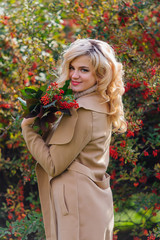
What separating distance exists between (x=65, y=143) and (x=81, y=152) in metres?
0.14

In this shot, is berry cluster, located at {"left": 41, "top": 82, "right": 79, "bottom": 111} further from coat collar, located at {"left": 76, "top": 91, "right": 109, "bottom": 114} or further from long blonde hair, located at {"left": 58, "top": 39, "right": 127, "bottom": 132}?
long blonde hair, located at {"left": 58, "top": 39, "right": 127, "bottom": 132}

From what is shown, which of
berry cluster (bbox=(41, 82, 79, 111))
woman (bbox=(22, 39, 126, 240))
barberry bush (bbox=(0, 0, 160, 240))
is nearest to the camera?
berry cluster (bbox=(41, 82, 79, 111))

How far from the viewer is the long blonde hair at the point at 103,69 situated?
242 centimetres

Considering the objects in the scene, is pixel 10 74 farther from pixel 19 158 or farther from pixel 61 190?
pixel 61 190

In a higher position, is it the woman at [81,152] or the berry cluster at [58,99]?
the berry cluster at [58,99]

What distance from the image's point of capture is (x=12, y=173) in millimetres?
4246

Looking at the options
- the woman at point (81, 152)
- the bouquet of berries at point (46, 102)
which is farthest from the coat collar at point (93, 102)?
the bouquet of berries at point (46, 102)

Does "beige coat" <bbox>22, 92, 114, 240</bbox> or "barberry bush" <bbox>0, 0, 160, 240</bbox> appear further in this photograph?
"barberry bush" <bbox>0, 0, 160, 240</bbox>

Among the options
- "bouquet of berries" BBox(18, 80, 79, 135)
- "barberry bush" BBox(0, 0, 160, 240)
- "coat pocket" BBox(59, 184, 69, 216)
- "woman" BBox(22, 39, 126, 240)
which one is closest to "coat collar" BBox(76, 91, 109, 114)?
"woman" BBox(22, 39, 126, 240)

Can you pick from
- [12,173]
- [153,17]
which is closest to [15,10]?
[153,17]

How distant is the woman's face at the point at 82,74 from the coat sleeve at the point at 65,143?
0.18 m

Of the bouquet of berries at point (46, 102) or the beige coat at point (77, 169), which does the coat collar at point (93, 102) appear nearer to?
the beige coat at point (77, 169)

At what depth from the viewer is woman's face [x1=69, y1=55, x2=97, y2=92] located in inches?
95.3

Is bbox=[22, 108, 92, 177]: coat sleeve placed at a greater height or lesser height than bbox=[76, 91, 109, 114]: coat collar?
lesser
